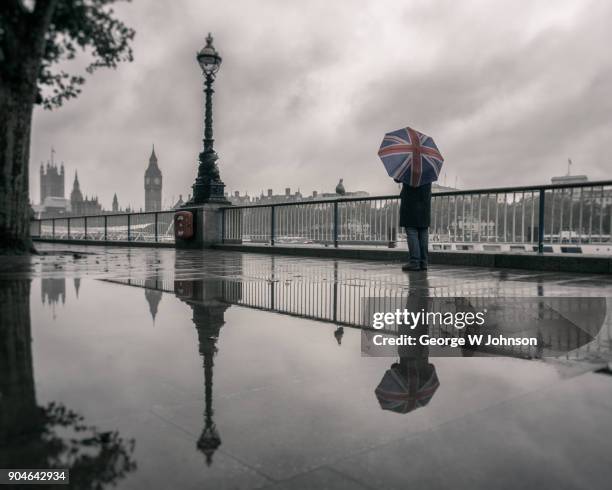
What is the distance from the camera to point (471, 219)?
10805 millimetres

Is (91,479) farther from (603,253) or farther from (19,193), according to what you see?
(603,253)

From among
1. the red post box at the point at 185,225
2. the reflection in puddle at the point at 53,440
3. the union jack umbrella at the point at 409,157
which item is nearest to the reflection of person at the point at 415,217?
the union jack umbrella at the point at 409,157

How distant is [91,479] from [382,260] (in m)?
10.4

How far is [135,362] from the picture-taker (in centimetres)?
262

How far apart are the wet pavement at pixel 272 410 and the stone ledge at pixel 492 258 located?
5496 millimetres

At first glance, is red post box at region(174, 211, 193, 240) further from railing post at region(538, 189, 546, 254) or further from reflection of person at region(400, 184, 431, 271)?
railing post at region(538, 189, 546, 254)

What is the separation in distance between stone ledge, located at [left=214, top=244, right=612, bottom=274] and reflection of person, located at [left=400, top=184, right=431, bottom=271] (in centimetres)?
173

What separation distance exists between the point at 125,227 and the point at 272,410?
2185 centimetres

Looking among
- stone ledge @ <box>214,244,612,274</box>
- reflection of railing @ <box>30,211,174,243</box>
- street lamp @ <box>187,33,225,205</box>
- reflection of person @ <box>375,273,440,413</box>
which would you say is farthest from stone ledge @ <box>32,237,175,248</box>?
reflection of person @ <box>375,273,440,413</box>

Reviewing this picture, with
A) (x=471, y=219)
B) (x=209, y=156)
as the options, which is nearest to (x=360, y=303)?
(x=471, y=219)

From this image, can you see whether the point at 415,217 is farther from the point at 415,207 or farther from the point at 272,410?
the point at 272,410

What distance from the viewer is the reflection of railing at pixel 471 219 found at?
9.05m

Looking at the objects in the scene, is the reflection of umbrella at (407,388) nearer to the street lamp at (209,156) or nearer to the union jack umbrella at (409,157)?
the union jack umbrella at (409,157)

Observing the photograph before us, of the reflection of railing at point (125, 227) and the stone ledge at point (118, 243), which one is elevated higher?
the reflection of railing at point (125, 227)
